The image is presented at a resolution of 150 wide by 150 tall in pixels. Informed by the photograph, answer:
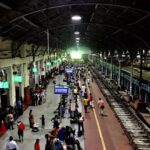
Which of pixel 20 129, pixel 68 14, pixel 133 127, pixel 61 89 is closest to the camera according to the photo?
pixel 20 129

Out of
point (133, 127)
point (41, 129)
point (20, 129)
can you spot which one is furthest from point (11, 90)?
point (133, 127)

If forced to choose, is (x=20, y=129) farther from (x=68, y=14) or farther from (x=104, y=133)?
(x=68, y=14)

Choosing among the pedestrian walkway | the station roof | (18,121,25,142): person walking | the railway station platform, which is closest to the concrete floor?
the railway station platform

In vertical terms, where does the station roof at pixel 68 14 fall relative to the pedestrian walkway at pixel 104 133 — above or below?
above

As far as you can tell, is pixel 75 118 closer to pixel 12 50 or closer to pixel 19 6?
pixel 12 50

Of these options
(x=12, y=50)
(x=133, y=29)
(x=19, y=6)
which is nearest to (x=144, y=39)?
(x=133, y=29)

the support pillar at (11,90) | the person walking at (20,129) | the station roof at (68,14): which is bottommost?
the person walking at (20,129)

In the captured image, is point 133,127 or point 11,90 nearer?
point 133,127

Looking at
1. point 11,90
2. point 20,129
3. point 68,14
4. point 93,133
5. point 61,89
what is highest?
point 68,14

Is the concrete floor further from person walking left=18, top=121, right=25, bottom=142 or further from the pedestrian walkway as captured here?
the pedestrian walkway

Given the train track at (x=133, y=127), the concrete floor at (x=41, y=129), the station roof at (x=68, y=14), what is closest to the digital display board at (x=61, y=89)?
the concrete floor at (x=41, y=129)

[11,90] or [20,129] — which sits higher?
[11,90]

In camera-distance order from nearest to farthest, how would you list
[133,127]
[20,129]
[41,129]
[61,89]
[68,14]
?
1. [20,129]
2. [41,129]
3. [133,127]
4. [68,14]
5. [61,89]

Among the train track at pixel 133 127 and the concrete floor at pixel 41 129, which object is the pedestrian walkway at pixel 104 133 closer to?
the train track at pixel 133 127
